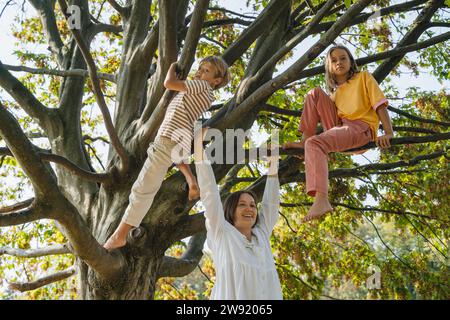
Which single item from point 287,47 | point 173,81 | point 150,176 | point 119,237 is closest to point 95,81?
point 173,81

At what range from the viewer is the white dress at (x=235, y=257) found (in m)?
3.26

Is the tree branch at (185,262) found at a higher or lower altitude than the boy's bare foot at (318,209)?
higher

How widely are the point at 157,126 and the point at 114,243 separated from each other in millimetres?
1094

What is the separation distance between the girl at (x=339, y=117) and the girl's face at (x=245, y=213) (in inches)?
18.7

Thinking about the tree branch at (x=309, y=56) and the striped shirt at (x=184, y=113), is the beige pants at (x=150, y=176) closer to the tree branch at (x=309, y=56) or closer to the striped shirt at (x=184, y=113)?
the striped shirt at (x=184, y=113)

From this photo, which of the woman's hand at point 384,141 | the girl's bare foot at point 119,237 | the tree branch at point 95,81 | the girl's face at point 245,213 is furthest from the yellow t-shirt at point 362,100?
the girl's bare foot at point 119,237

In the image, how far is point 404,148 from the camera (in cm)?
741

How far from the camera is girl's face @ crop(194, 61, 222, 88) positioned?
4363mm

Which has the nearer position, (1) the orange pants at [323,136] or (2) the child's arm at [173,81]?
(2) the child's arm at [173,81]

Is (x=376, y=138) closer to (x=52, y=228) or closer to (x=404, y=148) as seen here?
(x=404, y=148)

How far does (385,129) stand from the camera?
13.9 feet
